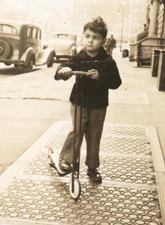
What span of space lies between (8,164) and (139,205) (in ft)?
5.49

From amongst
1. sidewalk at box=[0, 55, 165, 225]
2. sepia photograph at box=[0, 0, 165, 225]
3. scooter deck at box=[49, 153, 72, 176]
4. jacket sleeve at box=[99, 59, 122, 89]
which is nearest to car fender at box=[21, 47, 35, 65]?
sepia photograph at box=[0, 0, 165, 225]

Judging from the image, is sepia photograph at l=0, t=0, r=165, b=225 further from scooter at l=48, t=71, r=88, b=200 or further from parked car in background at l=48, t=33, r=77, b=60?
parked car in background at l=48, t=33, r=77, b=60

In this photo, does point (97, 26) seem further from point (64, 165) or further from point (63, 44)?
point (63, 44)

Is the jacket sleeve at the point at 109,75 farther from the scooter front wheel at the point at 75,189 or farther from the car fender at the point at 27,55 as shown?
the car fender at the point at 27,55

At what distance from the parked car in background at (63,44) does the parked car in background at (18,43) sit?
6.23m

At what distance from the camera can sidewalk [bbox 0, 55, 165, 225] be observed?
2.96 meters

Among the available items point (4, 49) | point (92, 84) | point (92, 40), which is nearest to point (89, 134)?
point (92, 84)

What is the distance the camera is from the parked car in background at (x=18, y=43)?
1434cm

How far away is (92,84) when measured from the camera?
3.40 metres

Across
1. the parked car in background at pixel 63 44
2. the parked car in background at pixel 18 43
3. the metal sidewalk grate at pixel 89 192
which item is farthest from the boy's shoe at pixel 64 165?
the parked car in background at pixel 63 44

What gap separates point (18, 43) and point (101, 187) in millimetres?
12018

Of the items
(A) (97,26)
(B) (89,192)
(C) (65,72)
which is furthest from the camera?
(B) (89,192)

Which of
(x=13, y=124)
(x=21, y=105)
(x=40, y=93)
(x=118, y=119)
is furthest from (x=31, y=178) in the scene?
(x=40, y=93)

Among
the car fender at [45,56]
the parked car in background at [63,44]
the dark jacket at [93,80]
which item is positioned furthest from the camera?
the parked car in background at [63,44]
